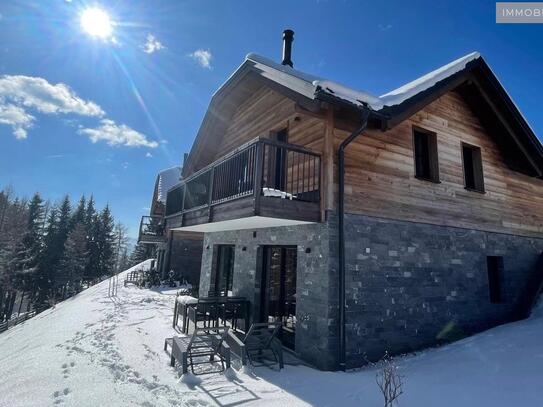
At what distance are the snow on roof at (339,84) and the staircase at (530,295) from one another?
7175mm

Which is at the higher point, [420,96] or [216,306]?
[420,96]

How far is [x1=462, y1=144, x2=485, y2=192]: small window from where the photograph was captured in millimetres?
9463

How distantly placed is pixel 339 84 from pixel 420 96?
209cm

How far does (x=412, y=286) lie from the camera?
23.1 feet

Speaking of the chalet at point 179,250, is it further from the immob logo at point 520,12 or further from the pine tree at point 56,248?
the immob logo at point 520,12

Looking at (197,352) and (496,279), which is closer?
(197,352)

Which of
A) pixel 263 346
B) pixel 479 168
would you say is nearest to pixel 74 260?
pixel 263 346

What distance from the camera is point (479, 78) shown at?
9.02 metres

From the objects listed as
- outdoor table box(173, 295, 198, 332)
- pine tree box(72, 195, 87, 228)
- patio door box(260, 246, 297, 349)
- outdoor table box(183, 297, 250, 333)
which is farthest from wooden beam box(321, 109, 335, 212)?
pine tree box(72, 195, 87, 228)

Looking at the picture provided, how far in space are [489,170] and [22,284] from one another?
3925 centimetres

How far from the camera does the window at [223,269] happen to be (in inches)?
417

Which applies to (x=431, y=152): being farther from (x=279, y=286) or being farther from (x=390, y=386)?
(x=390, y=386)

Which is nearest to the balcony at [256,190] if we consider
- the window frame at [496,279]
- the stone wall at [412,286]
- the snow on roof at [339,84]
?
the stone wall at [412,286]

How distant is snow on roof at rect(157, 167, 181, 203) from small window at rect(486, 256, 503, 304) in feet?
72.9
